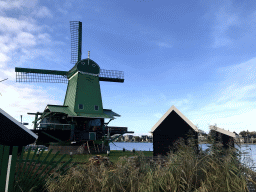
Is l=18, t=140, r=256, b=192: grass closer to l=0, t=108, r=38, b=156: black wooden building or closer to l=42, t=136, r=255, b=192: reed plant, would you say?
l=42, t=136, r=255, b=192: reed plant

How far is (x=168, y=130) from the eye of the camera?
688 inches

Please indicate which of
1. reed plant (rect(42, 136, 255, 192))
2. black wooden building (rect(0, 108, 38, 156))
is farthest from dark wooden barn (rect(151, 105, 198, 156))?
reed plant (rect(42, 136, 255, 192))

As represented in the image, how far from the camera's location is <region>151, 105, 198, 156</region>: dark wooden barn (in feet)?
56.7

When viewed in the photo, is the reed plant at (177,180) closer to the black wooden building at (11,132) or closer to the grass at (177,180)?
the grass at (177,180)

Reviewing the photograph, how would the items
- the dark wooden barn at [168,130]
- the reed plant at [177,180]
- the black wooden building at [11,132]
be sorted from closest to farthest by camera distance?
1. the reed plant at [177,180]
2. the black wooden building at [11,132]
3. the dark wooden barn at [168,130]

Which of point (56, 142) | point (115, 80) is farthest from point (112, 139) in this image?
point (115, 80)

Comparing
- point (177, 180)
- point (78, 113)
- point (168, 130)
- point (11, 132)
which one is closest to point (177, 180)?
point (177, 180)

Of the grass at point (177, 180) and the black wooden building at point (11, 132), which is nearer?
the grass at point (177, 180)

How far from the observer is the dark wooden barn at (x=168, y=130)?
17281 mm

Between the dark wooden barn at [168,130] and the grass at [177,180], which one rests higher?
the dark wooden barn at [168,130]

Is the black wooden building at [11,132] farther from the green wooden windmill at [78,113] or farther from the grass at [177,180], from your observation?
the green wooden windmill at [78,113]

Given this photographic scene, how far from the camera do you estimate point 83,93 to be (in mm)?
30828

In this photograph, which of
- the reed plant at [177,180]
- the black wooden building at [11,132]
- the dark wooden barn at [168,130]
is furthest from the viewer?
the dark wooden barn at [168,130]

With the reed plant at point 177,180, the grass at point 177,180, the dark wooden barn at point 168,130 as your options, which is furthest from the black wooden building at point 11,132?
the dark wooden barn at point 168,130
